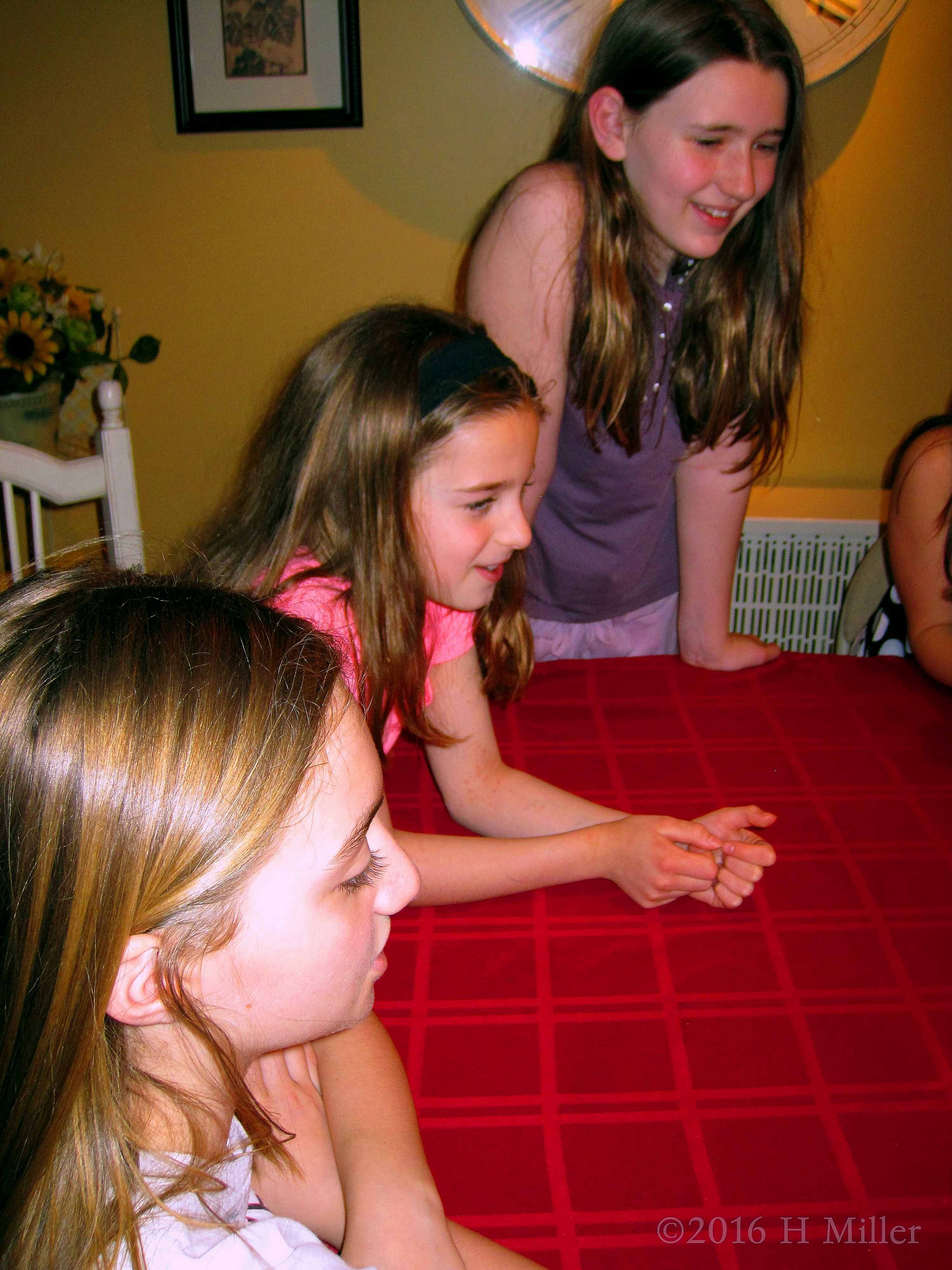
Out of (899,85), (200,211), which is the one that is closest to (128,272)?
(200,211)

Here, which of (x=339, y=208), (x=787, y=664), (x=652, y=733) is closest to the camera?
(x=652, y=733)

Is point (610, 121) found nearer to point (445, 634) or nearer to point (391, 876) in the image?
point (445, 634)

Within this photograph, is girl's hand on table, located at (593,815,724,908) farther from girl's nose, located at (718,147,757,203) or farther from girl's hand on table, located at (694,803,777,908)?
girl's nose, located at (718,147,757,203)

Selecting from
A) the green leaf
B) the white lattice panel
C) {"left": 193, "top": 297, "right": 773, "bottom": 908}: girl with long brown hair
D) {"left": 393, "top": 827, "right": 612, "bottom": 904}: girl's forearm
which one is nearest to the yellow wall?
the white lattice panel

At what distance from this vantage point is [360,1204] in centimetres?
65

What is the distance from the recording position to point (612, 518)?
4.73ft

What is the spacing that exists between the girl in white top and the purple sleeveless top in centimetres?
84

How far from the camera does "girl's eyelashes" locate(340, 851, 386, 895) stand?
0.60m

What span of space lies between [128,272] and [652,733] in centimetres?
172

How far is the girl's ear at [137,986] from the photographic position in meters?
0.53

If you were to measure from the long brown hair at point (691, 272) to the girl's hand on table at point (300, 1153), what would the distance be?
0.89 metres

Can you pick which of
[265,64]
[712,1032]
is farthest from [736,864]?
[265,64]

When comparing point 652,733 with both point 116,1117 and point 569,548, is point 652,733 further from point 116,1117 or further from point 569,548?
point 116,1117

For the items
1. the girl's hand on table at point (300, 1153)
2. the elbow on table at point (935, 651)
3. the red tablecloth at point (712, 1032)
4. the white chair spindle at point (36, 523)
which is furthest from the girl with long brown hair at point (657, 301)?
the girl's hand on table at point (300, 1153)
